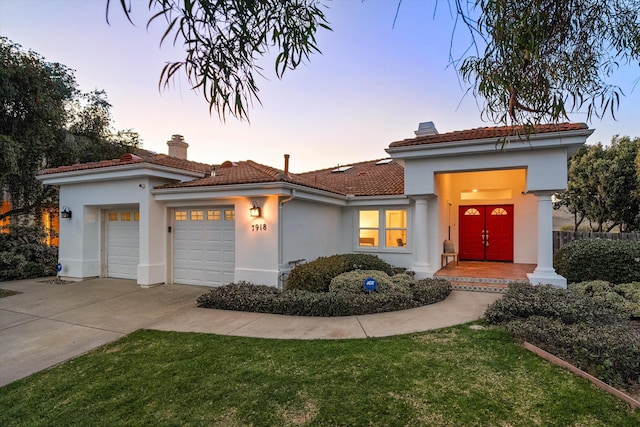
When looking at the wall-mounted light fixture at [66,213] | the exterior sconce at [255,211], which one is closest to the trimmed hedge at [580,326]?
the exterior sconce at [255,211]

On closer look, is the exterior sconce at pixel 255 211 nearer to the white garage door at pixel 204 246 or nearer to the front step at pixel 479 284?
the white garage door at pixel 204 246

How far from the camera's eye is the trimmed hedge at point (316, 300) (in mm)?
6539

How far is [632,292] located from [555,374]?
479cm

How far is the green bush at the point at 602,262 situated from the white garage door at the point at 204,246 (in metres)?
9.26

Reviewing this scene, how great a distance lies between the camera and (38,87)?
10102mm

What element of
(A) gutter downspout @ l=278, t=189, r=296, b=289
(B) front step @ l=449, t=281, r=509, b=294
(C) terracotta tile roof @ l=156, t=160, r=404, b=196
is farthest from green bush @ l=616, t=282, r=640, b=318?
(A) gutter downspout @ l=278, t=189, r=296, b=289

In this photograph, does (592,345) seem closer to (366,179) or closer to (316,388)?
(316,388)

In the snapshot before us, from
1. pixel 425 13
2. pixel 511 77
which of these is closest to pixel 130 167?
pixel 425 13

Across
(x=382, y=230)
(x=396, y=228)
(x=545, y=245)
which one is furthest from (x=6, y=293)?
(x=545, y=245)

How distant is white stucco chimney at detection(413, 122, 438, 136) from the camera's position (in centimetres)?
1150

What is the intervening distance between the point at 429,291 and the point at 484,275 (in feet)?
10.2

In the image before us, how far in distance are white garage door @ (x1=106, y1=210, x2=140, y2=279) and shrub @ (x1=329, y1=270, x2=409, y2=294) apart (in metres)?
7.08

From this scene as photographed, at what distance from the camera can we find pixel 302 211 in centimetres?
964

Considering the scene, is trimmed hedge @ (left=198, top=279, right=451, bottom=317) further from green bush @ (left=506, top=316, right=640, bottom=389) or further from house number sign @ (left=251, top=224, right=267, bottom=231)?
green bush @ (left=506, top=316, right=640, bottom=389)
